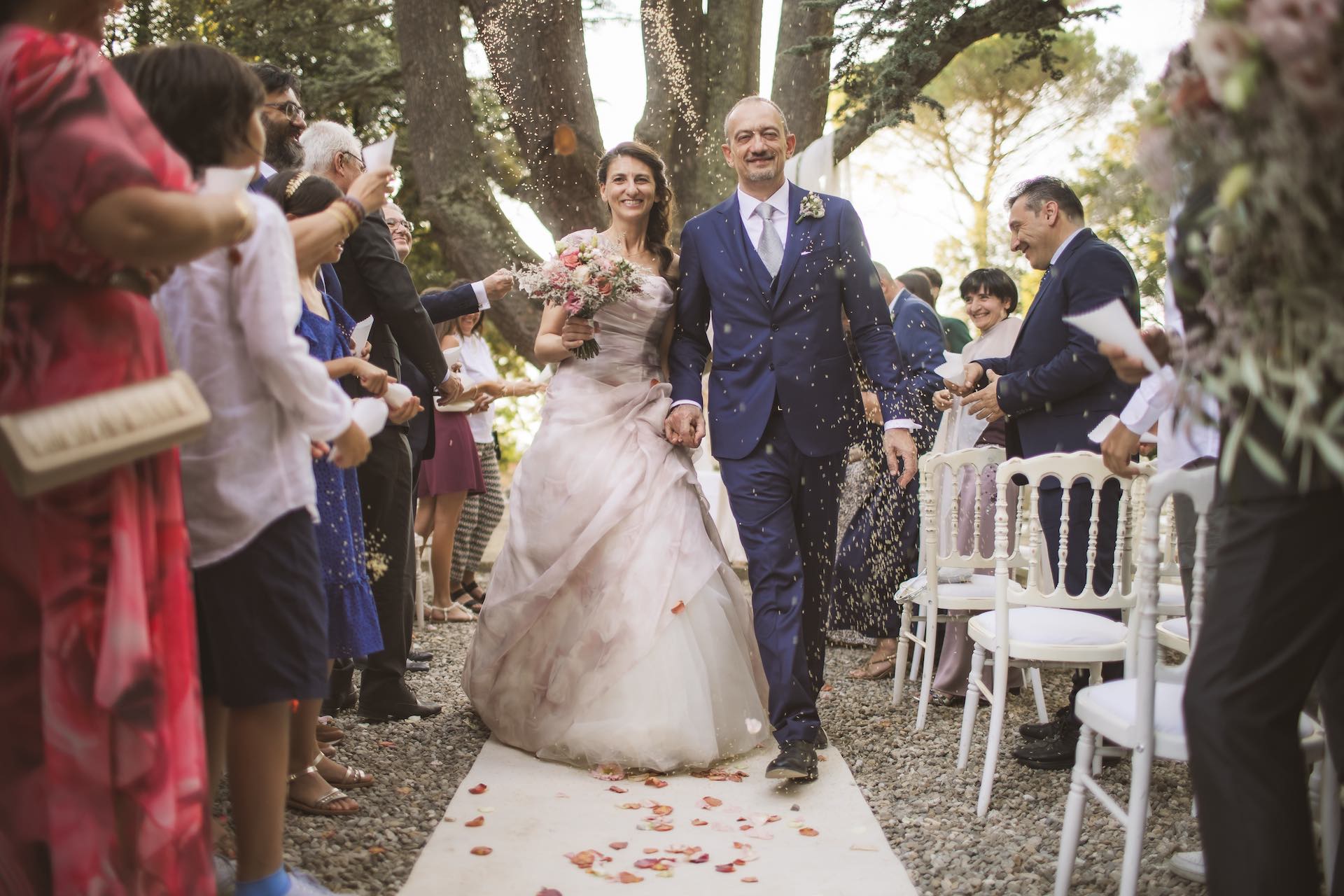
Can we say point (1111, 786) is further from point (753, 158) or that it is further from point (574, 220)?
point (574, 220)

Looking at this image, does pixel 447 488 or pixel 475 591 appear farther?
pixel 475 591

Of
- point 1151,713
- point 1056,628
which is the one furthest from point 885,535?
point 1151,713

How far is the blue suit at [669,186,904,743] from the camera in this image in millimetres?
3922

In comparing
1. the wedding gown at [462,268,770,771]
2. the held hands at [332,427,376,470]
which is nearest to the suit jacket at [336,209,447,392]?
the wedding gown at [462,268,770,771]

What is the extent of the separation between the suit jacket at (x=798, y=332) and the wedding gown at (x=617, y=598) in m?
0.40

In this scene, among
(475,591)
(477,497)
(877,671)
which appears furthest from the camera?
(477,497)

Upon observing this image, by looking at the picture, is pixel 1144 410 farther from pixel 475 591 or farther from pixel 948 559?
pixel 475 591

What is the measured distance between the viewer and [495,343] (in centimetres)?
1761

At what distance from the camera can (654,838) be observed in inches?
127

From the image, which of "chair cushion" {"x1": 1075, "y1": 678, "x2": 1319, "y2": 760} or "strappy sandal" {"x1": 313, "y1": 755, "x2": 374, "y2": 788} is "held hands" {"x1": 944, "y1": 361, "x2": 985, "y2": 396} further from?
"strappy sandal" {"x1": 313, "y1": 755, "x2": 374, "y2": 788}

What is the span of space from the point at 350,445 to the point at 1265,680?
5.89ft

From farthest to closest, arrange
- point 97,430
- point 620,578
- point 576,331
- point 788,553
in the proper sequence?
point 576,331 < point 620,578 < point 788,553 < point 97,430

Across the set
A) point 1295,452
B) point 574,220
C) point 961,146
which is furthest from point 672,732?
point 961,146

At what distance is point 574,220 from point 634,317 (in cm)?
440
